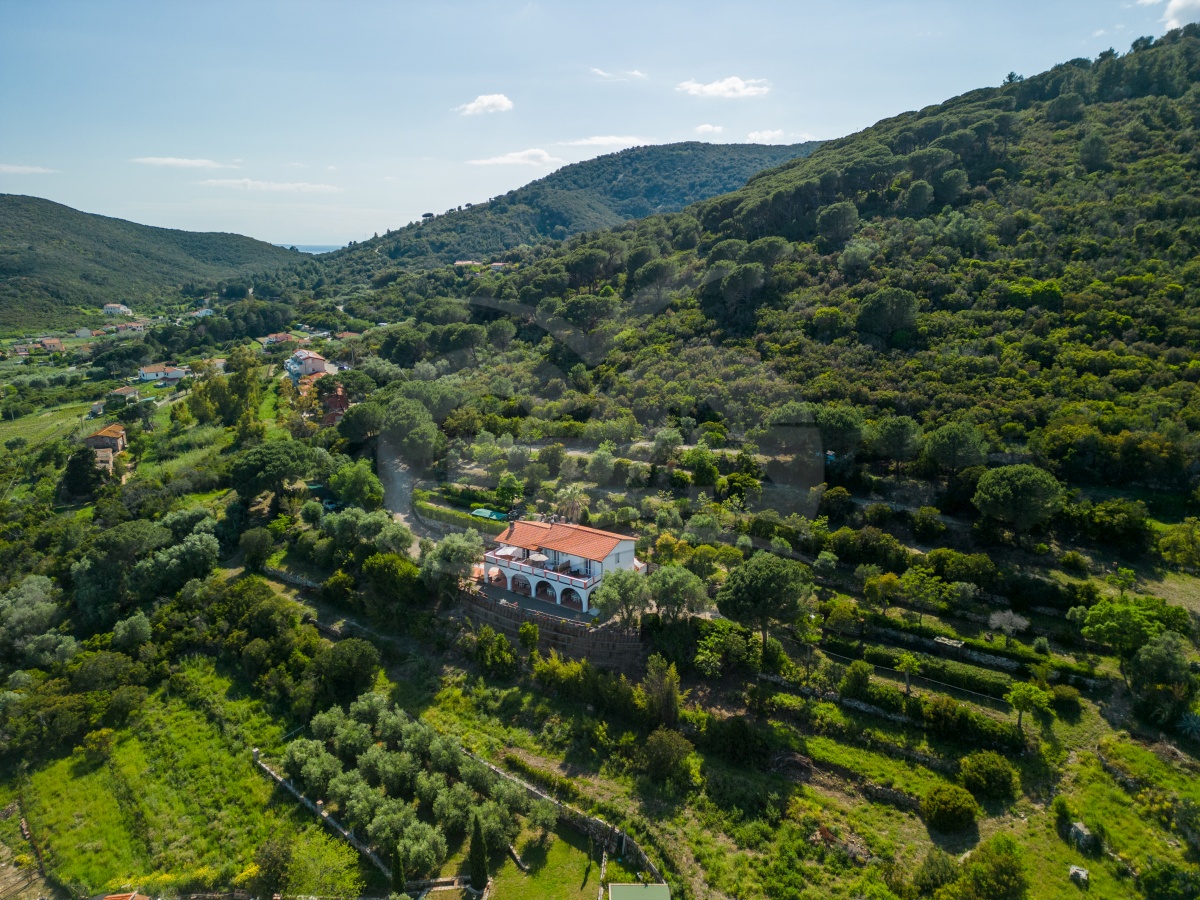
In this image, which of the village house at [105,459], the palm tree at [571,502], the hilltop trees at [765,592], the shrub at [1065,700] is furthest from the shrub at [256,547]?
the shrub at [1065,700]

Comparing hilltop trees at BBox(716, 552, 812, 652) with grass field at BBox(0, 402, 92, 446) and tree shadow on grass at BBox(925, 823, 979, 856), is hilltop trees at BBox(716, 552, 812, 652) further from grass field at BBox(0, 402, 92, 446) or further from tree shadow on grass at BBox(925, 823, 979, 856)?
grass field at BBox(0, 402, 92, 446)

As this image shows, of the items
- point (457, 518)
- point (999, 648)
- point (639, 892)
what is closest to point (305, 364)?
point (457, 518)

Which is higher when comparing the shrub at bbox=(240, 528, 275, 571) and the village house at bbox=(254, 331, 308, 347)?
Result: the village house at bbox=(254, 331, 308, 347)

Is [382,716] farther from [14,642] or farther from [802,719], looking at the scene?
[14,642]

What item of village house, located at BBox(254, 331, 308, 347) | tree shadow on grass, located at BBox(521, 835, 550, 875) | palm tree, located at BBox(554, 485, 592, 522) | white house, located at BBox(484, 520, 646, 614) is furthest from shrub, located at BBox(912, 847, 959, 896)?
village house, located at BBox(254, 331, 308, 347)

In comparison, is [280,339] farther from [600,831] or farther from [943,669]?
[943,669]

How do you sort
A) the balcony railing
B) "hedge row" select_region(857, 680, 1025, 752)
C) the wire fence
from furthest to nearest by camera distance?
the balcony railing → the wire fence → "hedge row" select_region(857, 680, 1025, 752)

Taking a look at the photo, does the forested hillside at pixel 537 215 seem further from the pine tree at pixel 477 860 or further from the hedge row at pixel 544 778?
the pine tree at pixel 477 860
